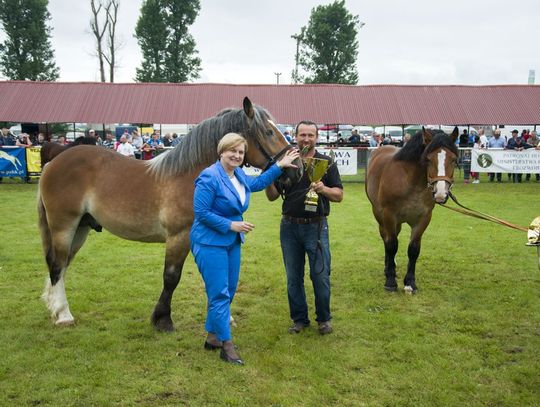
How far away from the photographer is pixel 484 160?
720 inches

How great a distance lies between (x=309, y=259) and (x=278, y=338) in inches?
32.9

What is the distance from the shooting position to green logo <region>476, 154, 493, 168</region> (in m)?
18.3

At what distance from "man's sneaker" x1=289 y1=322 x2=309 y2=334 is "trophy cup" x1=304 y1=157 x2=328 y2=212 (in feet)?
4.26

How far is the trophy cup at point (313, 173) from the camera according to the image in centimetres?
420

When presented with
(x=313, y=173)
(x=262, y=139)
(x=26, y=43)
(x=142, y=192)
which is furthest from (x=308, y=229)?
(x=26, y=43)

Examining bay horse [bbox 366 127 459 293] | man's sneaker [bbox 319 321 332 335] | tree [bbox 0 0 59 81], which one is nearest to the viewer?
man's sneaker [bbox 319 321 332 335]

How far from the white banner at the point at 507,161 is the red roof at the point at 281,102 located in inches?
189

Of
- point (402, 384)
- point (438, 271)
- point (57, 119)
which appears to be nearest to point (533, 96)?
point (438, 271)

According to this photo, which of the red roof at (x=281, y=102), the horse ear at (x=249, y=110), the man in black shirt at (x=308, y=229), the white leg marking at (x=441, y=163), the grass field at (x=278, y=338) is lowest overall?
the grass field at (x=278, y=338)

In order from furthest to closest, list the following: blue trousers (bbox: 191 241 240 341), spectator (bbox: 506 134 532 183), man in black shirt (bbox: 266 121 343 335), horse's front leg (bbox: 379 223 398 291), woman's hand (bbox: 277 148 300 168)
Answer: spectator (bbox: 506 134 532 183) < horse's front leg (bbox: 379 223 398 291) < man in black shirt (bbox: 266 121 343 335) < woman's hand (bbox: 277 148 300 168) < blue trousers (bbox: 191 241 240 341)

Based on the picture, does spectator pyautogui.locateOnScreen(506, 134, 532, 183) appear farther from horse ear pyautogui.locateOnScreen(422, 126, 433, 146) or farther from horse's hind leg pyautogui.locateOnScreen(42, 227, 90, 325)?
horse's hind leg pyautogui.locateOnScreen(42, 227, 90, 325)

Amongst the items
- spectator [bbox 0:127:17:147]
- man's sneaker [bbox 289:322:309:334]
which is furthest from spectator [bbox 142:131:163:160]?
man's sneaker [bbox 289:322:309:334]

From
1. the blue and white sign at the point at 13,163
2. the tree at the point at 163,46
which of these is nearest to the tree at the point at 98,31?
the tree at the point at 163,46

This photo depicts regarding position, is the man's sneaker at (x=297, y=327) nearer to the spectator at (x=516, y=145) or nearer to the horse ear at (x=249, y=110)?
the horse ear at (x=249, y=110)
